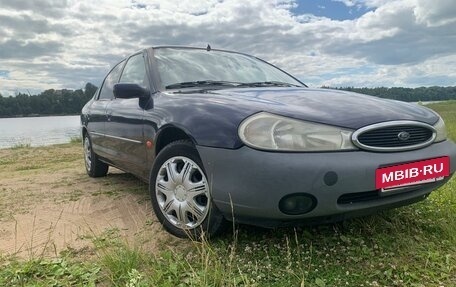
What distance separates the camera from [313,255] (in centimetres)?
260

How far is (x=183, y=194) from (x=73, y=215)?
1.42m

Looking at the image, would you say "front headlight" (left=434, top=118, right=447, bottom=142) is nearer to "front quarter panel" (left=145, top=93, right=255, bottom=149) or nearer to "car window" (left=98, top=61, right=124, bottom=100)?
"front quarter panel" (left=145, top=93, right=255, bottom=149)

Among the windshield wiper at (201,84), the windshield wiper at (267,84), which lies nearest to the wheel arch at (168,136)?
the windshield wiper at (201,84)

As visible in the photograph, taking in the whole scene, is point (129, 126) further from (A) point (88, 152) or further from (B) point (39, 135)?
(B) point (39, 135)

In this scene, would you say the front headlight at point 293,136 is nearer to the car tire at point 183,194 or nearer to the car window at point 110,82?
the car tire at point 183,194

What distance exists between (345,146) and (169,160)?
4.01 feet

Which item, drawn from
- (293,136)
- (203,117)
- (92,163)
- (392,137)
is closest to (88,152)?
(92,163)

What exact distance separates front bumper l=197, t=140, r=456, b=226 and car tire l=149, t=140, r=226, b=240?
0.20 metres

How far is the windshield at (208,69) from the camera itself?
3.70m

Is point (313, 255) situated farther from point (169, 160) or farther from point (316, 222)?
point (169, 160)

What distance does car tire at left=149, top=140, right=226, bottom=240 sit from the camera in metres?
2.72

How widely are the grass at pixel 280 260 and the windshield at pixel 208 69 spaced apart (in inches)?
53.6

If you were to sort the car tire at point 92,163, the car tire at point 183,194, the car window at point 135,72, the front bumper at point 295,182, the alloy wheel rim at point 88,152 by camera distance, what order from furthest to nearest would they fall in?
the alloy wheel rim at point 88,152, the car tire at point 92,163, the car window at point 135,72, the car tire at point 183,194, the front bumper at point 295,182

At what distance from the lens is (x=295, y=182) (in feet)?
7.40
